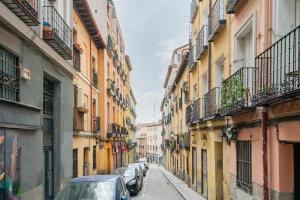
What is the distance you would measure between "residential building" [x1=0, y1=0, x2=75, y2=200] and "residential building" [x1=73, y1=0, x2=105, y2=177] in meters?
2.65

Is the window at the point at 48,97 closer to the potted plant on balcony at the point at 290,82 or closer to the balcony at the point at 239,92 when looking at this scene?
the balcony at the point at 239,92

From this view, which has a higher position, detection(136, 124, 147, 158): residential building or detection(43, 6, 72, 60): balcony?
detection(43, 6, 72, 60): balcony

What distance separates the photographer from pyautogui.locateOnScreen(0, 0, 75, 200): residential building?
8.52 metres

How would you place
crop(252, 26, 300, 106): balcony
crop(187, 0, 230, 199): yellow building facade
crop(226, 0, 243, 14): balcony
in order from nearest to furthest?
crop(252, 26, 300, 106): balcony < crop(226, 0, 243, 14): balcony < crop(187, 0, 230, 199): yellow building facade

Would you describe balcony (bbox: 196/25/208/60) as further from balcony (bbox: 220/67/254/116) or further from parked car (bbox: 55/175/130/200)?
parked car (bbox: 55/175/130/200)

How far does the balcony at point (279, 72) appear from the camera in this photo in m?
6.33

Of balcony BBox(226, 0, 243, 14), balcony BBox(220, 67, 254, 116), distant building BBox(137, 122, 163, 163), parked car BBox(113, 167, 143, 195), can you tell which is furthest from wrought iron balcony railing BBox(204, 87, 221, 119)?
distant building BBox(137, 122, 163, 163)

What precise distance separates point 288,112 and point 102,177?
558 centimetres

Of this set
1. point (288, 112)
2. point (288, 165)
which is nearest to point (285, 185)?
point (288, 165)

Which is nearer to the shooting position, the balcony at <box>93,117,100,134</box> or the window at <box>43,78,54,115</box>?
the window at <box>43,78,54,115</box>

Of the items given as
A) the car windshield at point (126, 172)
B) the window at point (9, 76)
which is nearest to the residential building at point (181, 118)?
the car windshield at point (126, 172)

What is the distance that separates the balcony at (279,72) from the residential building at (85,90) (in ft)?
32.5

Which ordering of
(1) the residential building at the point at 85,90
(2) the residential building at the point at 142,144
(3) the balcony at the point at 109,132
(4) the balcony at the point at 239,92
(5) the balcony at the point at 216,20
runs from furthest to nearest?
(2) the residential building at the point at 142,144 → (3) the balcony at the point at 109,132 → (1) the residential building at the point at 85,90 → (5) the balcony at the point at 216,20 → (4) the balcony at the point at 239,92

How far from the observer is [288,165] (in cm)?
759
